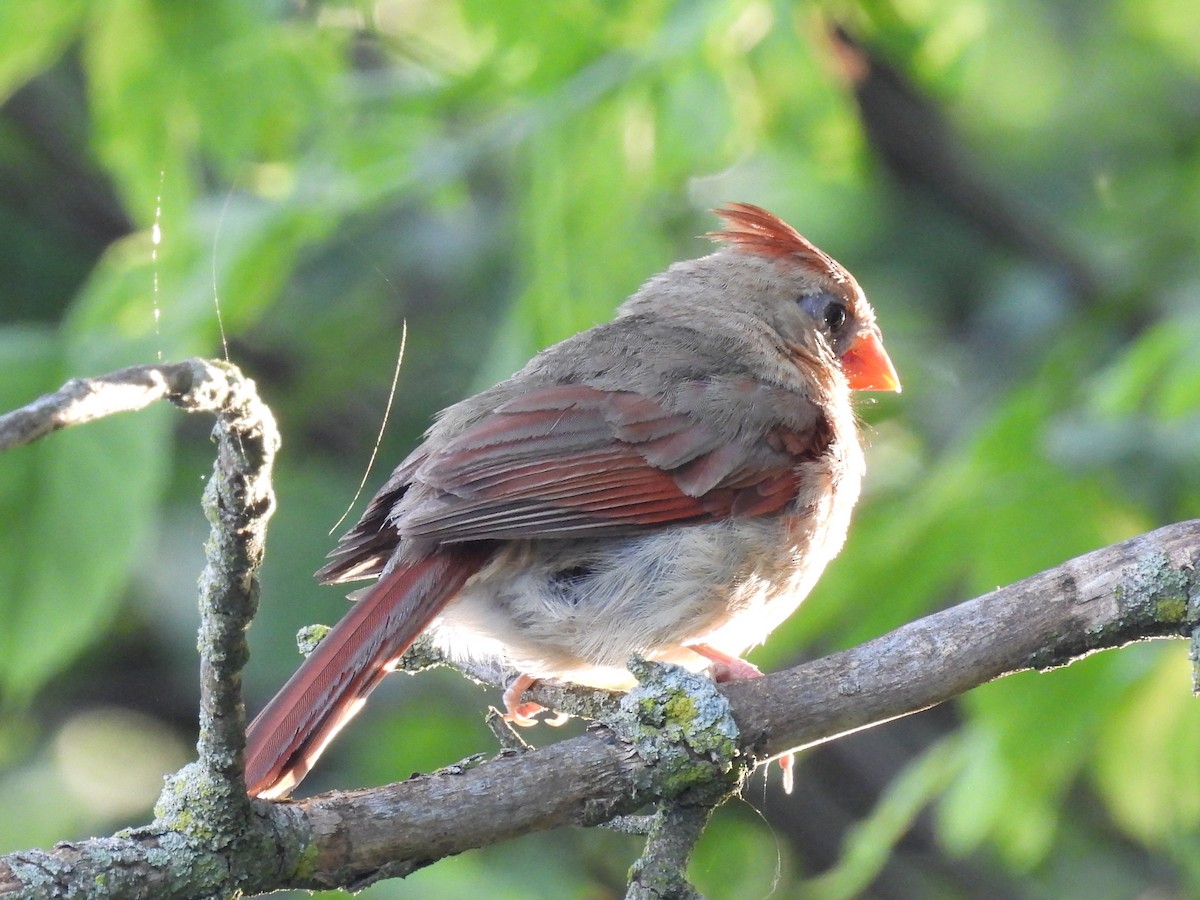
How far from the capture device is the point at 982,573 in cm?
415

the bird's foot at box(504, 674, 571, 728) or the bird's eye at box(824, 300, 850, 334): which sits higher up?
the bird's eye at box(824, 300, 850, 334)

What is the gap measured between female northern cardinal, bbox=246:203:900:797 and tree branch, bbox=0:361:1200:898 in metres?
0.57

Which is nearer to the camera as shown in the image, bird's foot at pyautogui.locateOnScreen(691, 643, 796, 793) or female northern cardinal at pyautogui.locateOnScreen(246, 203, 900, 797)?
female northern cardinal at pyautogui.locateOnScreen(246, 203, 900, 797)

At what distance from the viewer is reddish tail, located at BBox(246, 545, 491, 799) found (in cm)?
271

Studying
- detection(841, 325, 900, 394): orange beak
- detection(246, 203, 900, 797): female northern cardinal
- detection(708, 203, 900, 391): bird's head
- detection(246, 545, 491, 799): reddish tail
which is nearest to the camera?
detection(246, 545, 491, 799): reddish tail

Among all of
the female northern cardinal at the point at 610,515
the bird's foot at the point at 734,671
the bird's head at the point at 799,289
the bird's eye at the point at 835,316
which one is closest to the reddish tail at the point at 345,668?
the female northern cardinal at the point at 610,515

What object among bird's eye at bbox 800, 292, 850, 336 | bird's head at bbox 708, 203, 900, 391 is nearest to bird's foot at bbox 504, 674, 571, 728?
bird's head at bbox 708, 203, 900, 391

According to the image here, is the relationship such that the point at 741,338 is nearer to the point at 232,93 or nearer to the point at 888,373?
the point at 888,373

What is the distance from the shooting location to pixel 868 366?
511 cm

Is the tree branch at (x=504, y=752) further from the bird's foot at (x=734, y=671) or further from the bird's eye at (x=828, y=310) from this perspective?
the bird's eye at (x=828, y=310)

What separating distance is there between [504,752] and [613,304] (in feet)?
8.07

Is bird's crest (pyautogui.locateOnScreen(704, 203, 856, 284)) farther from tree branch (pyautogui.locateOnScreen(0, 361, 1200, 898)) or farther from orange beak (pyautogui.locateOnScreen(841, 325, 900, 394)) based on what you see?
tree branch (pyautogui.locateOnScreen(0, 361, 1200, 898))

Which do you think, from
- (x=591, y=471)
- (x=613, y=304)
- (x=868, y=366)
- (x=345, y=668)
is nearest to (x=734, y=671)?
(x=591, y=471)

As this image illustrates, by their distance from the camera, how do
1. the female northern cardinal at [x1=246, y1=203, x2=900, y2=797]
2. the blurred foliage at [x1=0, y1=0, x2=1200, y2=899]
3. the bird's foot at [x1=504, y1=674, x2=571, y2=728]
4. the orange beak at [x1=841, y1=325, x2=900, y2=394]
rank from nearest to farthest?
the female northern cardinal at [x1=246, y1=203, x2=900, y2=797]
the bird's foot at [x1=504, y1=674, x2=571, y2=728]
the blurred foliage at [x1=0, y1=0, x2=1200, y2=899]
the orange beak at [x1=841, y1=325, x2=900, y2=394]
